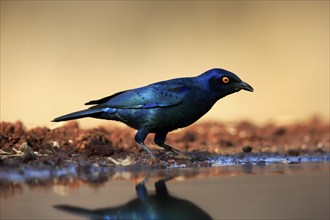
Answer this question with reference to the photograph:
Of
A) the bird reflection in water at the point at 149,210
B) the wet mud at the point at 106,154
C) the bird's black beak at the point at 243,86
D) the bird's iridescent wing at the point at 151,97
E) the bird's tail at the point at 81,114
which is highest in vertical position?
the bird's black beak at the point at 243,86

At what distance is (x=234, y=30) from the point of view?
1578cm

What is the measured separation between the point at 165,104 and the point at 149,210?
2749 mm

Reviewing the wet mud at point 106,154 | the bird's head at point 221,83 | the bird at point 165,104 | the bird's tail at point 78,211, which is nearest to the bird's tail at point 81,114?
the bird at point 165,104

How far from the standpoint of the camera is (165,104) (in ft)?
20.6

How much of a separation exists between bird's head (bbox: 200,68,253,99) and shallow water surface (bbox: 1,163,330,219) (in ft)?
4.46

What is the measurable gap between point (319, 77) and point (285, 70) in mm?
714

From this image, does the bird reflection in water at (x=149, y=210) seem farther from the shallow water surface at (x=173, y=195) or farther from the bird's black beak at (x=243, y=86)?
the bird's black beak at (x=243, y=86)

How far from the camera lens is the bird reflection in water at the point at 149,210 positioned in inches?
138

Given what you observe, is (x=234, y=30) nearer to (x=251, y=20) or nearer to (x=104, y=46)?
(x=251, y=20)

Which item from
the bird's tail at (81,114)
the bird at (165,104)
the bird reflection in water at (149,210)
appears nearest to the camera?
the bird reflection in water at (149,210)

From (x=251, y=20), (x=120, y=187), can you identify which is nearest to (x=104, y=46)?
(x=251, y=20)

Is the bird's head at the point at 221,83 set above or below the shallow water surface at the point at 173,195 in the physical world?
above

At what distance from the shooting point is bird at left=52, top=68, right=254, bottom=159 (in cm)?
630

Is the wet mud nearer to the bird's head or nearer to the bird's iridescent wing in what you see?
the bird's iridescent wing
